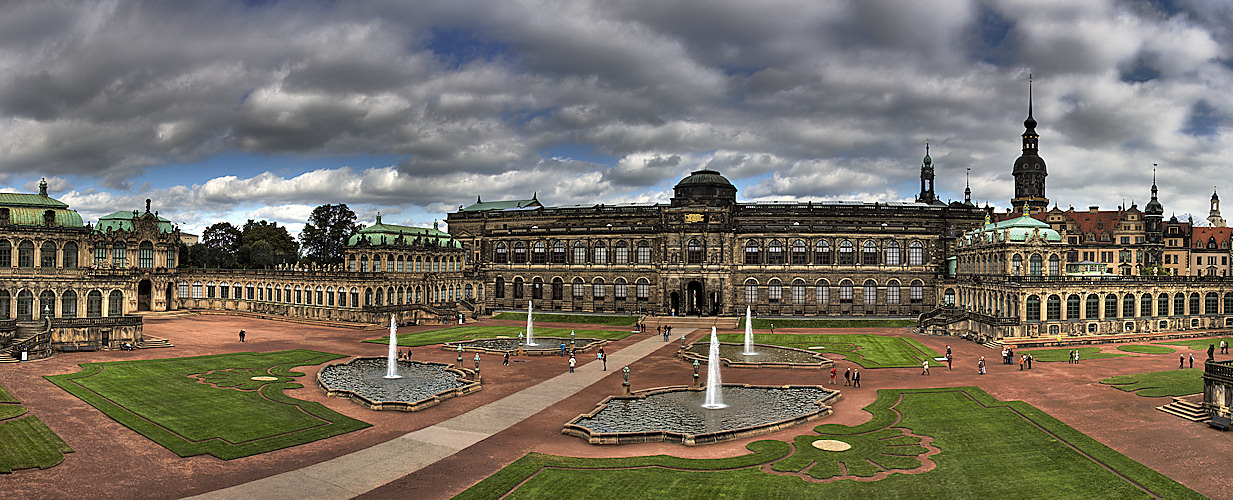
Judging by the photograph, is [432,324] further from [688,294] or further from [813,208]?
[813,208]

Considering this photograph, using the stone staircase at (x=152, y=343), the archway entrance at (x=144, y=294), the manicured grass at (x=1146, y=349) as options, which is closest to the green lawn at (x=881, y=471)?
the manicured grass at (x=1146, y=349)

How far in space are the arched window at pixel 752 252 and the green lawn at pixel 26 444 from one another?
276ft

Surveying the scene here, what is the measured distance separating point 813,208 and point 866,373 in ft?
194

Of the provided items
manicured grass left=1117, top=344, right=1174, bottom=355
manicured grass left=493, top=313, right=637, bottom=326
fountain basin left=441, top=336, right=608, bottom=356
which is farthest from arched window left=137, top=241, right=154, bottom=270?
manicured grass left=1117, top=344, right=1174, bottom=355

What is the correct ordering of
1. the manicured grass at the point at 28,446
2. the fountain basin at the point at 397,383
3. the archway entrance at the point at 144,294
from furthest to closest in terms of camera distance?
the archway entrance at the point at 144,294, the fountain basin at the point at 397,383, the manicured grass at the point at 28,446

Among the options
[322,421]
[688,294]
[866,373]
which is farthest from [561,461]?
[688,294]

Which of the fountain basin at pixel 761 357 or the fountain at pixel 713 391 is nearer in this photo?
the fountain at pixel 713 391

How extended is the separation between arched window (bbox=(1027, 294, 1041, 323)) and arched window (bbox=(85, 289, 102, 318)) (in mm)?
94225

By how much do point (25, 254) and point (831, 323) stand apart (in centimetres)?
9222

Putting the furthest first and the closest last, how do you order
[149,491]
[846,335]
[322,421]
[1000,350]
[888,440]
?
[846,335] → [1000,350] → [322,421] → [888,440] → [149,491]

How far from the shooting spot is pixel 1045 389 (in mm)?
46438

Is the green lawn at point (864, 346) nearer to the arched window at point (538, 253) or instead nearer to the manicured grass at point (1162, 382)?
the manicured grass at point (1162, 382)

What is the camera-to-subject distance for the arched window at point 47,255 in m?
76.0

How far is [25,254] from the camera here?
74812mm
